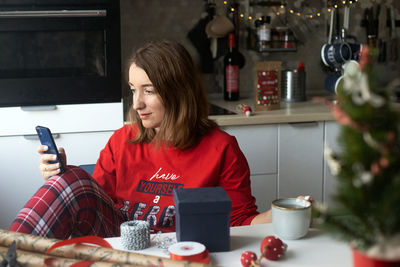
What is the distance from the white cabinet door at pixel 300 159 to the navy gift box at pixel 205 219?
4.79 ft

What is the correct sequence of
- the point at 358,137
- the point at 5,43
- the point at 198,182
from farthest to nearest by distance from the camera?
the point at 5,43 < the point at 198,182 < the point at 358,137

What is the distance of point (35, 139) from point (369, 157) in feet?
6.50

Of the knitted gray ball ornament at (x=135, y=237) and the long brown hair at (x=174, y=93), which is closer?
the knitted gray ball ornament at (x=135, y=237)

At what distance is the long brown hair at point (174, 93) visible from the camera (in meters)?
1.68

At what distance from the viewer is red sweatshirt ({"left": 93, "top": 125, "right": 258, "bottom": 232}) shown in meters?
1.59

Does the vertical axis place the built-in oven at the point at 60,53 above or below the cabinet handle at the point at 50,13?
below

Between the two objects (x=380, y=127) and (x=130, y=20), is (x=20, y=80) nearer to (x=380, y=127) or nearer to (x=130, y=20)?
(x=130, y=20)

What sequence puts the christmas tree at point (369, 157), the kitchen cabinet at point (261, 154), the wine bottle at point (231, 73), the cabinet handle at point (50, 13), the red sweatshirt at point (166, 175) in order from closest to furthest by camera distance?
the christmas tree at point (369, 157) < the red sweatshirt at point (166, 175) < the cabinet handle at point (50, 13) < the kitchen cabinet at point (261, 154) < the wine bottle at point (231, 73)

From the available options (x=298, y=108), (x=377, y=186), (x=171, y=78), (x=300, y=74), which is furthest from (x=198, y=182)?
(x=300, y=74)

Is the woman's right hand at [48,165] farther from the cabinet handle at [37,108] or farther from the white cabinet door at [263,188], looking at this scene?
the white cabinet door at [263,188]

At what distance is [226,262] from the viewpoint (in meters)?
1.07

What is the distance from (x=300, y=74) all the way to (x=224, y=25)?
1.65 ft

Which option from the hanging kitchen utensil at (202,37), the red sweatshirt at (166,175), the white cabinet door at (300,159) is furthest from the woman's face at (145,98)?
the hanging kitchen utensil at (202,37)

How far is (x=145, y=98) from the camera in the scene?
1.68 metres
